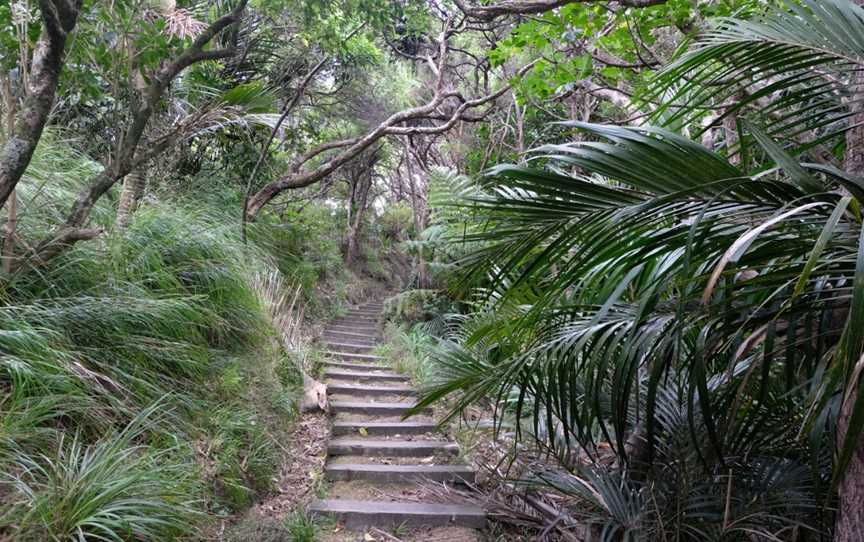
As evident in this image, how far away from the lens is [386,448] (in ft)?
15.2

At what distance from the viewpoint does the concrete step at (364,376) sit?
6461 millimetres

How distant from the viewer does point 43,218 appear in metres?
3.53

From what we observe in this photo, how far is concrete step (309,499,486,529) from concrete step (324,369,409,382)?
2826 mm

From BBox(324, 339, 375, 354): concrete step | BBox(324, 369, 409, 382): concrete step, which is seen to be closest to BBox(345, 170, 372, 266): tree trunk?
BBox(324, 339, 375, 354): concrete step

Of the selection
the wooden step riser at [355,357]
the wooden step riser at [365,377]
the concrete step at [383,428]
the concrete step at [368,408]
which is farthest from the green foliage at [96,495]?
the wooden step riser at [355,357]

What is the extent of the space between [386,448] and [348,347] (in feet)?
12.5

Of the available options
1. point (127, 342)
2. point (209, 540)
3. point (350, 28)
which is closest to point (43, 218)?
point (127, 342)

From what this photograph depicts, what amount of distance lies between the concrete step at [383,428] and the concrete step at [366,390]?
871 millimetres

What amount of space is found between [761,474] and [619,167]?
178 centimetres

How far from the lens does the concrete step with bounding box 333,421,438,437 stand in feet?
16.2

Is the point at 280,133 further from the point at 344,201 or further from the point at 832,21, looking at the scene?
the point at 832,21

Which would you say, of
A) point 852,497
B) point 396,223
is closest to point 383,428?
point 852,497

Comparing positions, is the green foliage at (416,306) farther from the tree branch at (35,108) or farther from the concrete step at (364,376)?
the tree branch at (35,108)

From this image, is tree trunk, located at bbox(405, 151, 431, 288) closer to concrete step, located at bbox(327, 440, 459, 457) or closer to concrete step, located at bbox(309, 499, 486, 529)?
concrete step, located at bbox(327, 440, 459, 457)
